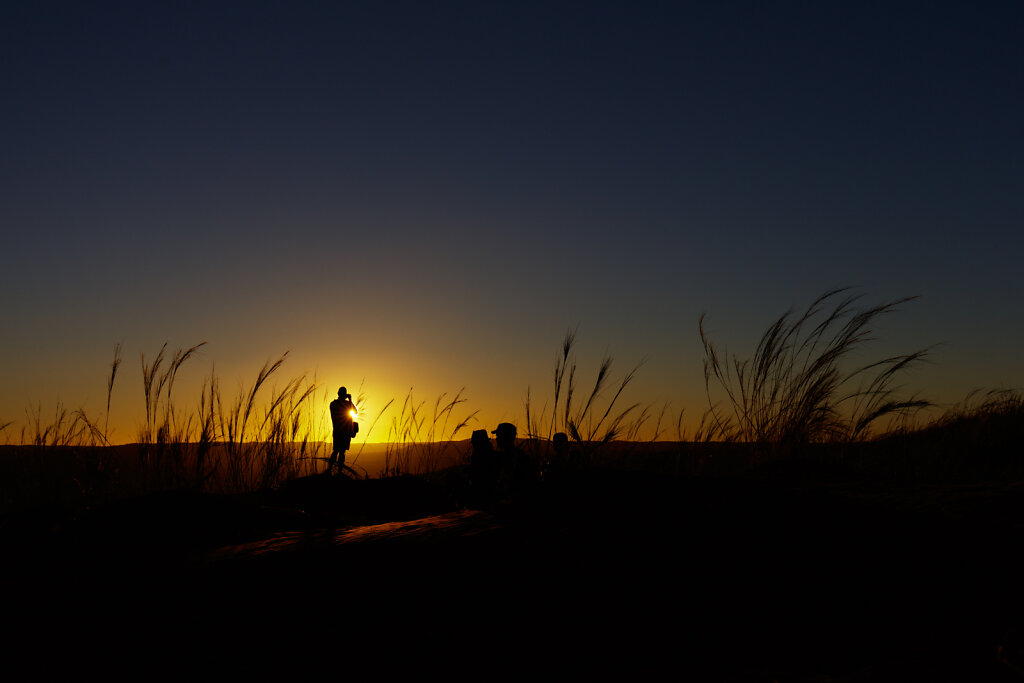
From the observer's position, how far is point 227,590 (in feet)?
4.96

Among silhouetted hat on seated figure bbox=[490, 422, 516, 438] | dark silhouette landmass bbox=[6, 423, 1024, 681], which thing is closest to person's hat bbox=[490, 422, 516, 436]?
silhouetted hat on seated figure bbox=[490, 422, 516, 438]

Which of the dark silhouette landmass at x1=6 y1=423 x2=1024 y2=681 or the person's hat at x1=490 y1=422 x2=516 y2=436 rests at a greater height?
the person's hat at x1=490 y1=422 x2=516 y2=436

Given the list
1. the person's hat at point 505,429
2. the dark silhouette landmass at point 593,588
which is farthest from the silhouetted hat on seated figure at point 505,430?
the dark silhouette landmass at point 593,588

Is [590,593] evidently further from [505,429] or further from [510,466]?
[505,429]

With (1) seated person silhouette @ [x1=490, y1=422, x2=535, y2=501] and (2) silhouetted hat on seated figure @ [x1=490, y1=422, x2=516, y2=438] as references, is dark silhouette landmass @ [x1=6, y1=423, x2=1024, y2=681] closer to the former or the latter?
(1) seated person silhouette @ [x1=490, y1=422, x2=535, y2=501]

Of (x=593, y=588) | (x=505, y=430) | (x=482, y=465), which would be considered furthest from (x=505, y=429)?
(x=593, y=588)

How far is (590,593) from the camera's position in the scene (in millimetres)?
1333

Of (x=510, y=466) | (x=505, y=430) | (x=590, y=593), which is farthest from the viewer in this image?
(x=505, y=430)

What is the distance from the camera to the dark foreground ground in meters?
1.13

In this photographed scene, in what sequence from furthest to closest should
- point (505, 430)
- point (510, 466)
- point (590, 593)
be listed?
point (505, 430) → point (510, 466) → point (590, 593)

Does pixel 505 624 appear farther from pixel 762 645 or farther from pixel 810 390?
pixel 810 390

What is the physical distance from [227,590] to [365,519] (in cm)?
150

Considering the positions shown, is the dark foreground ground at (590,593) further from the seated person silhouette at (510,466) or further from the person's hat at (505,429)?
the person's hat at (505,429)

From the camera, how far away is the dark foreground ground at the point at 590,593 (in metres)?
1.13
